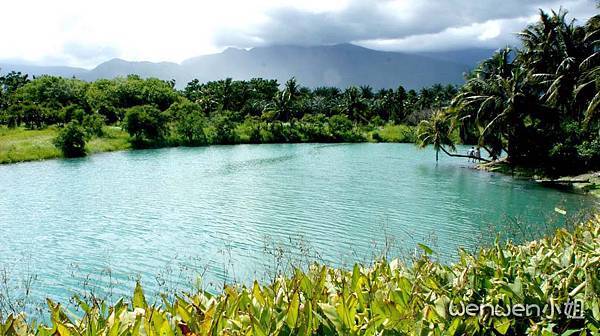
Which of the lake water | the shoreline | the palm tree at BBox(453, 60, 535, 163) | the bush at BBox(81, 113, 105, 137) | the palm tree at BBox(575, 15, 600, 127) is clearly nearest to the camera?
the lake water

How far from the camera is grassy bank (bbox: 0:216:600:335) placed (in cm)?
261

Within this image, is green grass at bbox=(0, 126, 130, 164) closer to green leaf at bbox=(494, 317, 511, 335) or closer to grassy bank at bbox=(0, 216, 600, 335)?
grassy bank at bbox=(0, 216, 600, 335)

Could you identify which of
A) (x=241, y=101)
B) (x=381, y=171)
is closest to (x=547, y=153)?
(x=381, y=171)

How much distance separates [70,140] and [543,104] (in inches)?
1664

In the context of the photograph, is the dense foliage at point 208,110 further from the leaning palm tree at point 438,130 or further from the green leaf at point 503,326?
the green leaf at point 503,326

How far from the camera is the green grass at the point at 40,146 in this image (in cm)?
4309

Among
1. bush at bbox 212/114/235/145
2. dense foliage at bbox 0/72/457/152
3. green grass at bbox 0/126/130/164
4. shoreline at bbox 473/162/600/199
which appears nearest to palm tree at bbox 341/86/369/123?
dense foliage at bbox 0/72/457/152

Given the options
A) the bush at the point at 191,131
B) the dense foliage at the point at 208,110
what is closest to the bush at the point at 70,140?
the dense foliage at the point at 208,110

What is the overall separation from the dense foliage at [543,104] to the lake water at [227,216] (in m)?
3.85

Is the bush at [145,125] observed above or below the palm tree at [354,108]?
below

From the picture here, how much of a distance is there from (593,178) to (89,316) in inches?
1222

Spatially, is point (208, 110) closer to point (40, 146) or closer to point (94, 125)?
point (94, 125)

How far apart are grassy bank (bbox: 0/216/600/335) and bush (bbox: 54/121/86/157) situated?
160 feet

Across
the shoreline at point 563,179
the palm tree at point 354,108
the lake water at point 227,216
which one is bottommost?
the lake water at point 227,216
